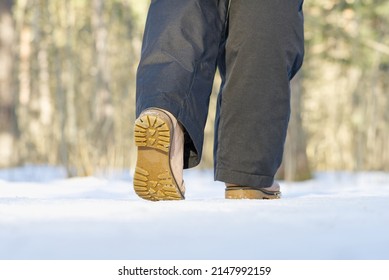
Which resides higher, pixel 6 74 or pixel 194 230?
pixel 6 74

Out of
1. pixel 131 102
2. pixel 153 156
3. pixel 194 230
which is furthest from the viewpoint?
pixel 131 102

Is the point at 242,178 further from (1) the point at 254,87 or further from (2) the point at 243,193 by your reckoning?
(1) the point at 254,87

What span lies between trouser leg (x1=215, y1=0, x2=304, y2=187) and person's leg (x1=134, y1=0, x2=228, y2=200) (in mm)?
55

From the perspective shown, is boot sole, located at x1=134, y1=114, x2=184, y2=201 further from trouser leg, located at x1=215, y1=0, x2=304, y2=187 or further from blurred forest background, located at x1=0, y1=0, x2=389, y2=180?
blurred forest background, located at x1=0, y1=0, x2=389, y2=180

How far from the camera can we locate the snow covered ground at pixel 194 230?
1.15 metres

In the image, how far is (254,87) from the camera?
1932mm

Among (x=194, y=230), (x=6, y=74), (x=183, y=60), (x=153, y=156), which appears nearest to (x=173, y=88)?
(x=183, y=60)

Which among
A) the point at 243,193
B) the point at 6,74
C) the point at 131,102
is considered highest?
the point at 6,74

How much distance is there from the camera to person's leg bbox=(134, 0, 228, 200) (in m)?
1.79

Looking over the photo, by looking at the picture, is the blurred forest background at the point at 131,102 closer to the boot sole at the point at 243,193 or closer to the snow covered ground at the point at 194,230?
the boot sole at the point at 243,193

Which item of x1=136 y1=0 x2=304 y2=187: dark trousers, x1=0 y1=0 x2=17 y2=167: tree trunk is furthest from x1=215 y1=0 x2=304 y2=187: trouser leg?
x1=0 y1=0 x2=17 y2=167: tree trunk

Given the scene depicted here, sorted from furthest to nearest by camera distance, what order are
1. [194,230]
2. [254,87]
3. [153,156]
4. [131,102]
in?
[131,102] < [254,87] < [153,156] < [194,230]

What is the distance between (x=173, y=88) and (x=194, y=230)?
2.12ft
